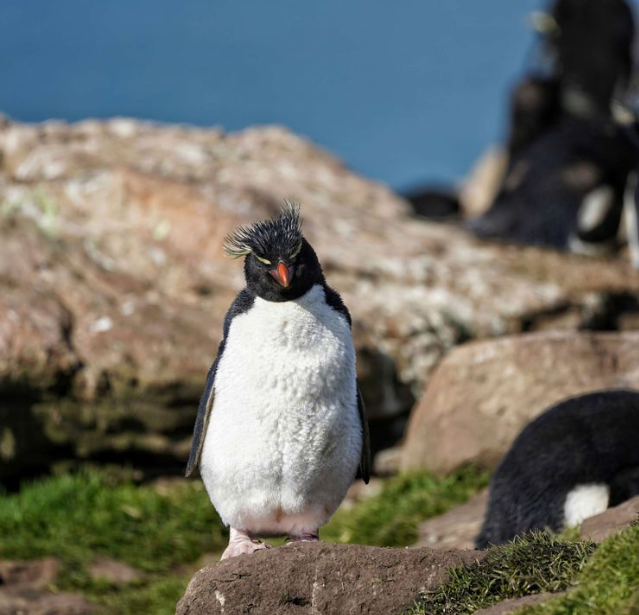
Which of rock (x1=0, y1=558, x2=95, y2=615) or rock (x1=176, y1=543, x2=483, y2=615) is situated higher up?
rock (x1=176, y1=543, x2=483, y2=615)

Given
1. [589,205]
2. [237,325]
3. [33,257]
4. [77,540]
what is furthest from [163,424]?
[589,205]

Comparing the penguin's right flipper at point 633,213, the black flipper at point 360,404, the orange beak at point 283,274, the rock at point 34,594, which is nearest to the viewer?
the orange beak at point 283,274

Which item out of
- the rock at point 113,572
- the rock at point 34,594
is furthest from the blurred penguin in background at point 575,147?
the rock at point 34,594

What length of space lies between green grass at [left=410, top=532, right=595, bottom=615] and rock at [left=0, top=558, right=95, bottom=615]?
386 cm

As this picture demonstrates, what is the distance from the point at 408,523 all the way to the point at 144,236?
497cm

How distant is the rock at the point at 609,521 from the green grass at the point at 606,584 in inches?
41.8

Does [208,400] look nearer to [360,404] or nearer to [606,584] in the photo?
[360,404]

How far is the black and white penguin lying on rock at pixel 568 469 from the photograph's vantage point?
6.98 m

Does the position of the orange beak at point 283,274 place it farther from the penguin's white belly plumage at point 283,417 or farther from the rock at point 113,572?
the rock at point 113,572

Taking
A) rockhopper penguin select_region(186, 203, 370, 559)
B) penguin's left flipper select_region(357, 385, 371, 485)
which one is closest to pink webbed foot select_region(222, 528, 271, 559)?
rockhopper penguin select_region(186, 203, 370, 559)

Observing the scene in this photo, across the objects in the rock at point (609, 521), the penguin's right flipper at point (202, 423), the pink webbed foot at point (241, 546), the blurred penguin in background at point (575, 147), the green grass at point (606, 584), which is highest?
the blurred penguin in background at point (575, 147)

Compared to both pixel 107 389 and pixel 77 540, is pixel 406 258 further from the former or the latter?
pixel 77 540

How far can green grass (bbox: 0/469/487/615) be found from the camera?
873cm

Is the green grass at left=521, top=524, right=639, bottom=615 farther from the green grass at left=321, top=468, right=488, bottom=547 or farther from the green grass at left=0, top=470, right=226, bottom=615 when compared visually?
the green grass at left=0, top=470, right=226, bottom=615
